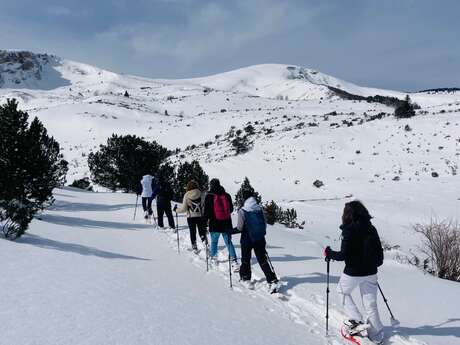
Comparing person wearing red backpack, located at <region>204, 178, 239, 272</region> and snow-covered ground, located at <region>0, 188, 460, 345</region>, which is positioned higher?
person wearing red backpack, located at <region>204, 178, 239, 272</region>

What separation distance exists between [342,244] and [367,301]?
2.75ft

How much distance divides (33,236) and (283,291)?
6447mm

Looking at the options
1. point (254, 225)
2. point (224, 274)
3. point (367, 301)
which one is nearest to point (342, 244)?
point (367, 301)

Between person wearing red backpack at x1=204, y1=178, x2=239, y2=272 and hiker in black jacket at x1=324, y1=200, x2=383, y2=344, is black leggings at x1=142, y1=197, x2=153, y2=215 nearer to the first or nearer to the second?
person wearing red backpack at x1=204, y1=178, x2=239, y2=272

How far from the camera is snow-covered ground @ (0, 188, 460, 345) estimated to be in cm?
479

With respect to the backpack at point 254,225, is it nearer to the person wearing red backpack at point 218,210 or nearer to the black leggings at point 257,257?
the black leggings at point 257,257

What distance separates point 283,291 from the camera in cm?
780

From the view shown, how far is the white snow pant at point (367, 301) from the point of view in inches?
223

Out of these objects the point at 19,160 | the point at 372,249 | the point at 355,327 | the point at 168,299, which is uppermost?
the point at 19,160

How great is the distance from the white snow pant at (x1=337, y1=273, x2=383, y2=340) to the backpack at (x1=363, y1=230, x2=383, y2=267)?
25cm

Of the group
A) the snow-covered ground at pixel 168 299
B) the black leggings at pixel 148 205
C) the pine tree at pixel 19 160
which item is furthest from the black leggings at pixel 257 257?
the black leggings at pixel 148 205

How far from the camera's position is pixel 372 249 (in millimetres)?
5602

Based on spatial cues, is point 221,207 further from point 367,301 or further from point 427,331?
point 427,331

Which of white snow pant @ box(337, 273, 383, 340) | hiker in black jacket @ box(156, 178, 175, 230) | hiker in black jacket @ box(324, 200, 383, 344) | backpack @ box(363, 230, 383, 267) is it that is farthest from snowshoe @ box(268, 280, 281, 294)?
hiker in black jacket @ box(156, 178, 175, 230)
